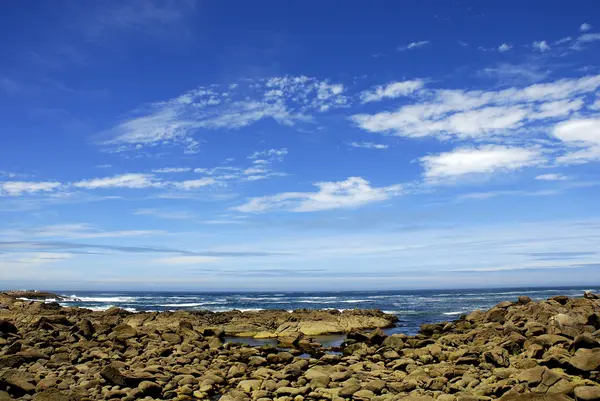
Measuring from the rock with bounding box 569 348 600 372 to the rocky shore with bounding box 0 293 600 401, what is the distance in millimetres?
25

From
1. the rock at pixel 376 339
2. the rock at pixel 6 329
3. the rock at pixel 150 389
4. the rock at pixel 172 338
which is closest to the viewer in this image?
the rock at pixel 150 389

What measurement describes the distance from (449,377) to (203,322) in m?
22.1

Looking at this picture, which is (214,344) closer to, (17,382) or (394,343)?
(394,343)

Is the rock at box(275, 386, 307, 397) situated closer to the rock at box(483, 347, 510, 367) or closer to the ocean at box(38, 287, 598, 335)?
the rock at box(483, 347, 510, 367)

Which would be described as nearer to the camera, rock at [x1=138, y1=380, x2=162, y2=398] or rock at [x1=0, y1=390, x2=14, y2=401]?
rock at [x1=0, y1=390, x2=14, y2=401]

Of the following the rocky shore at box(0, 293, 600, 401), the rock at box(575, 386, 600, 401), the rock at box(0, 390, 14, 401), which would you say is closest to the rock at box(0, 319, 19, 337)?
the rocky shore at box(0, 293, 600, 401)

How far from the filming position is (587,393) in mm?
11109

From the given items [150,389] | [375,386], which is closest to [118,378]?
[150,389]

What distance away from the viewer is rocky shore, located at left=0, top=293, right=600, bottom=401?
13359mm

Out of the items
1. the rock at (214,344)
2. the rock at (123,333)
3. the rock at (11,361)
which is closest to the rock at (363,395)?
the rock at (214,344)

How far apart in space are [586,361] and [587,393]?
274cm

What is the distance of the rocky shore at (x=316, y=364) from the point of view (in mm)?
13359

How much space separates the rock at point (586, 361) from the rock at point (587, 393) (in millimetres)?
2271

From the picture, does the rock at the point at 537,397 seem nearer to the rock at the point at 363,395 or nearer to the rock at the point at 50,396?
the rock at the point at 363,395
